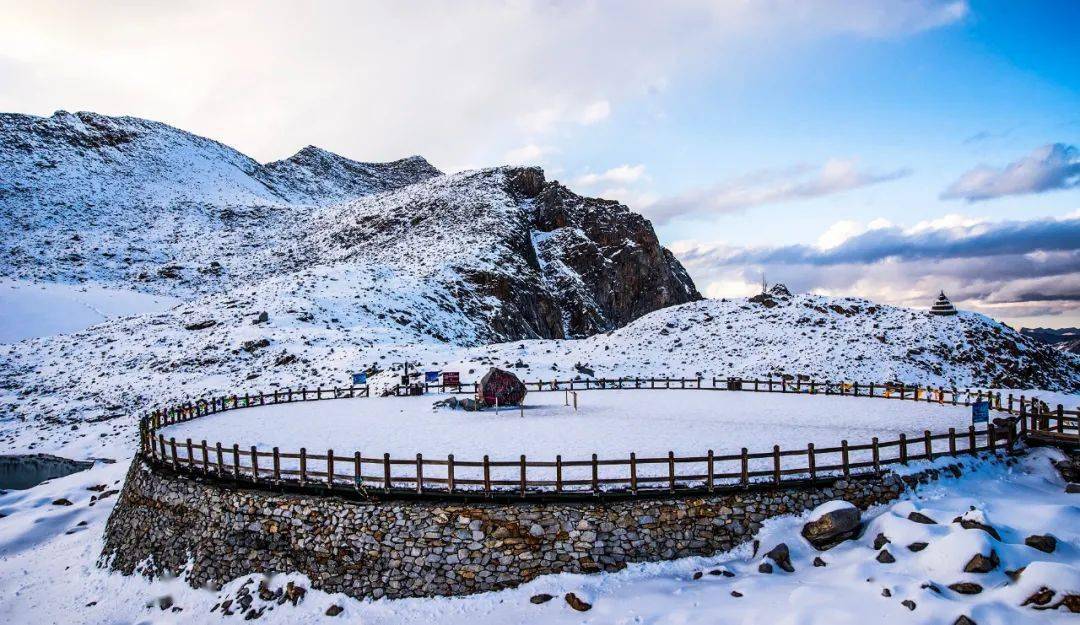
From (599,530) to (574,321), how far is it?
75.2m

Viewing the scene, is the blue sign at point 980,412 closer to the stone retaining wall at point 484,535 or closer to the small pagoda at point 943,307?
the stone retaining wall at point 484,535

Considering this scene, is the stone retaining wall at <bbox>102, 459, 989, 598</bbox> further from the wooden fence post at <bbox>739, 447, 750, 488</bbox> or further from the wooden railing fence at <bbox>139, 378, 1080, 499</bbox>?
the wooden railing fence at <bbox>139, 378, 1080, 499</bbox>

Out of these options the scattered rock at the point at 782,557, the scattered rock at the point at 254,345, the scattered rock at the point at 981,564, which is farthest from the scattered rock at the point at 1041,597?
the scattered rock at the point at 254,345

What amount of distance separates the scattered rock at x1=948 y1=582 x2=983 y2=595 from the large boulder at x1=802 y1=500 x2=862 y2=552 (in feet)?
9.26

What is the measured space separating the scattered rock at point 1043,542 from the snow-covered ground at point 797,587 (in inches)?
6.7

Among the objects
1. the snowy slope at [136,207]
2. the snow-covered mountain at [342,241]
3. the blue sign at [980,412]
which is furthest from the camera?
the snowy slope at [136,207]

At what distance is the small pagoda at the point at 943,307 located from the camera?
2172 inches

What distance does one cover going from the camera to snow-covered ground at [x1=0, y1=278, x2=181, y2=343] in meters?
61.7

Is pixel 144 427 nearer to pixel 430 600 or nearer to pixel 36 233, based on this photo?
pixel 430 600

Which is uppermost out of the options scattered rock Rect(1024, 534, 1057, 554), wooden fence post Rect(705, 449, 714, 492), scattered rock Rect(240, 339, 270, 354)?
scattered rock Rect(240, 339, 270, 354)

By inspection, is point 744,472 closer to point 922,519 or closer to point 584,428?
point 922,519

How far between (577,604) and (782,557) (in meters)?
5.44

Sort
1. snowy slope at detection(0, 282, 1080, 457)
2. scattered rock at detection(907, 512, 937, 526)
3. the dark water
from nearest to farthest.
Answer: scattered rock at detection(907, 512, 937, 526)
the dark water
snowy slope at detection(0, 282, 1080, 457)

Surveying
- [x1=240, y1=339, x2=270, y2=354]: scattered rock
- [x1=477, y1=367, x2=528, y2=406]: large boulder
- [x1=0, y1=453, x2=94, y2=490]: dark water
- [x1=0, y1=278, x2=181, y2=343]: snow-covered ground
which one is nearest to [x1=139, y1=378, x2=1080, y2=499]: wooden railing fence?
[x1=477, y1=367, x2=528, y2=406]: large boulder
